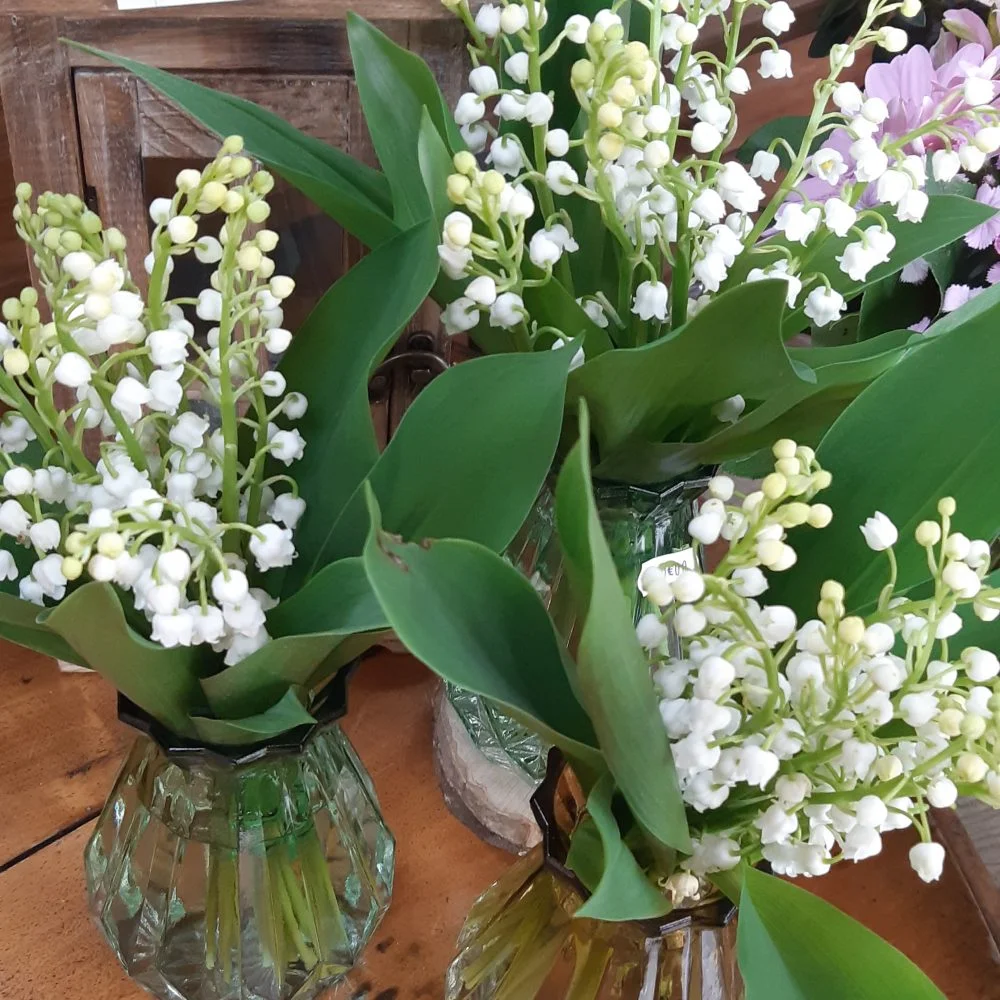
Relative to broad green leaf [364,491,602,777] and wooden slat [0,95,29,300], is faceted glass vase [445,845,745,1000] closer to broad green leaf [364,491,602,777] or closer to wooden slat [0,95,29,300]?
broad green leaf [364,491,602,777]

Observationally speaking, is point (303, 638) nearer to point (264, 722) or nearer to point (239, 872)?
point (264, 722)

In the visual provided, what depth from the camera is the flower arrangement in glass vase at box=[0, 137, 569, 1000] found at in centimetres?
30

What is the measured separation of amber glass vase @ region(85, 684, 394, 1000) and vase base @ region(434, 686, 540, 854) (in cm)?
9

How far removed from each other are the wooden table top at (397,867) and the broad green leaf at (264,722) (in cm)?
21

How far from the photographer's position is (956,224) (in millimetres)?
413

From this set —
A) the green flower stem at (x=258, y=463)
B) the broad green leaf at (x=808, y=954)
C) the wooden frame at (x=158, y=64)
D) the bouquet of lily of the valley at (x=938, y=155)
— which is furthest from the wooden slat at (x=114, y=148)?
the broad green leaf at (x=808, y=954)

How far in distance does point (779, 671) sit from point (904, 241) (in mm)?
207

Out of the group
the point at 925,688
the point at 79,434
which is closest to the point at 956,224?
the point at 925,688

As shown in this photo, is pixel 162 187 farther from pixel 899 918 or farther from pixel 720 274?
pixel 899 918

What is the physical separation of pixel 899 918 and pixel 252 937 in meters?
0.35

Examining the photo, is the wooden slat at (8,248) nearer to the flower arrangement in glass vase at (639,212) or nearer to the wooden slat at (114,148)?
the wooden slat at (114,148)

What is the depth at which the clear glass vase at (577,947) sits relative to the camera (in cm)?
37

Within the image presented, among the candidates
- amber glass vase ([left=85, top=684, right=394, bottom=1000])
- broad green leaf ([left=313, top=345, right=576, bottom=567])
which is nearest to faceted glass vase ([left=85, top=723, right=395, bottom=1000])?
amber glass vase ([left=85, top=684, right=394, bottom=1000])

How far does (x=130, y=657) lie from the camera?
33 cm
